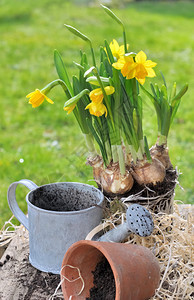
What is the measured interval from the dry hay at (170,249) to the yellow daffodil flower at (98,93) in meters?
0.31

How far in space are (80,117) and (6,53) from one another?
3489 mm

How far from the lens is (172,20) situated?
232 inches

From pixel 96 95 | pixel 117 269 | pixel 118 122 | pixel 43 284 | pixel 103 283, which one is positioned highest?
pixel 96 95

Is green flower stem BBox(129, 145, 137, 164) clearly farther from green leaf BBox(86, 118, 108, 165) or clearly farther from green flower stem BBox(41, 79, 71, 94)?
green flower stem BBox(41, 79, 71, 94)

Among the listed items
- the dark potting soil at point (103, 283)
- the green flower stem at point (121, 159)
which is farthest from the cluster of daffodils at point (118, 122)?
the dark potting soil at point (103, 283)

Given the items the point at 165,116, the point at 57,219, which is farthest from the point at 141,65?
the point at 57,219

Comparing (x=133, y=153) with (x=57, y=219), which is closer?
(x=57, y=219)

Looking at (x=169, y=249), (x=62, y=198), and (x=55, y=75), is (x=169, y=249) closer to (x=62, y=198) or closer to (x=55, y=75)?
(x=62, y=198)

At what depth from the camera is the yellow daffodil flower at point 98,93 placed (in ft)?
3.50

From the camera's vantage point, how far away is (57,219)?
1.09 m

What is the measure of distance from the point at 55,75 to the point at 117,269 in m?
3.10

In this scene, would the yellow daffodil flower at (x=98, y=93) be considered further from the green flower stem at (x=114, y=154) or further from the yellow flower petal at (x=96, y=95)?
the green flower stem at (x=114, y=154)

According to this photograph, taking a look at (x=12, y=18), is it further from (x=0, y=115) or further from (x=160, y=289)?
(x=160, y=289)

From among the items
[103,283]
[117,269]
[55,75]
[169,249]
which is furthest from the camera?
[55,75]
